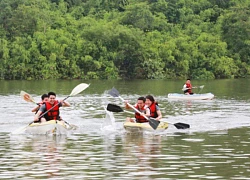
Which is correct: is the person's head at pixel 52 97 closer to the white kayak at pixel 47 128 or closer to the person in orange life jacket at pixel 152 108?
the white kayak at pixel 47 128

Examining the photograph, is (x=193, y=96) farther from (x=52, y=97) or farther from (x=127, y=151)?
(x=127, y=151)

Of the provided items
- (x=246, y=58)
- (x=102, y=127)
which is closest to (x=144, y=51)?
(x=246, y=58)

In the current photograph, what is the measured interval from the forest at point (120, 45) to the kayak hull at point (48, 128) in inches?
1910

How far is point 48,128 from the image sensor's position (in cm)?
1852

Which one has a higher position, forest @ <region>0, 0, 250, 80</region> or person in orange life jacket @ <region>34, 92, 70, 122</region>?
forest @ <region>0, 0, 250, 80</region>

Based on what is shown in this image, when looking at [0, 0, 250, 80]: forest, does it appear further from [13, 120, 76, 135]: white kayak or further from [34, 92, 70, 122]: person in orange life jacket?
[13, 120, 76, 135]: white kayak

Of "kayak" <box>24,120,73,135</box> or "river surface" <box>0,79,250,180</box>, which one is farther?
"kayak" <box>24,120,73,135</box>

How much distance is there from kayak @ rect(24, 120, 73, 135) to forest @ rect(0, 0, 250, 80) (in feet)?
159

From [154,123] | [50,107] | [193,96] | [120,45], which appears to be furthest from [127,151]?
[120,45]

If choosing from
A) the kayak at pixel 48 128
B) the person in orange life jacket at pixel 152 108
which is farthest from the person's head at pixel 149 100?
the kayak at pixel 48 128

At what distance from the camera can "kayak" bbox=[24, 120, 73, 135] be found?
18.5 meters

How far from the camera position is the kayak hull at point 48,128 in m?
18.5

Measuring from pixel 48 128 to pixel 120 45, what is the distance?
173 ft

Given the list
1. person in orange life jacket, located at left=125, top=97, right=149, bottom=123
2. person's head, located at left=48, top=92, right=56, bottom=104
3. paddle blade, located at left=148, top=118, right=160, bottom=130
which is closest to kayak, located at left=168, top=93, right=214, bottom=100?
person in orange life jacket, located at left=125, top=97, right=149, bottom=123
